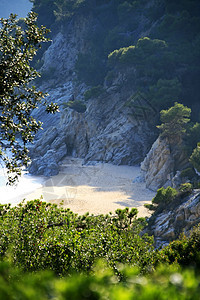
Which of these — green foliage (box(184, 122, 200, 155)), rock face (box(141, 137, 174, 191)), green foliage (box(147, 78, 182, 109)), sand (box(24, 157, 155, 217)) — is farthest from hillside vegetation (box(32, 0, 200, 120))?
sand (box(24, 157, 155, 217))

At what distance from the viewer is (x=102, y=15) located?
211ft

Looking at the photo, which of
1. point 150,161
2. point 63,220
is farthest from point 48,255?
point 150,161

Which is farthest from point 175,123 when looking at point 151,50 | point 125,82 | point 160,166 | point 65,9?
point 65,9

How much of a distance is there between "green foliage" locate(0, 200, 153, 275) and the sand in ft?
45.5

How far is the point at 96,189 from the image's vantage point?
3181 centimetres

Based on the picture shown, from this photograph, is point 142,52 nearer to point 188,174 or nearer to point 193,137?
point 193,137

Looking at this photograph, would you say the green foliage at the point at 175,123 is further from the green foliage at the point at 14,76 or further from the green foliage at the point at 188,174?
the green foliage at the point at 14,76

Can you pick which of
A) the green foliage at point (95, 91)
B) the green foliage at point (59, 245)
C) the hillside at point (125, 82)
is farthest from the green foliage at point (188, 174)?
the green foliage at point (95, 91)

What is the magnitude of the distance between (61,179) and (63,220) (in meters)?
28.2

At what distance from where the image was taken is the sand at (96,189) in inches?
1014

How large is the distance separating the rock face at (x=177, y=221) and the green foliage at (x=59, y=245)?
20.1 ft

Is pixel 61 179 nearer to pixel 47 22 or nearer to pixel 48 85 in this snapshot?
pixel 48 85

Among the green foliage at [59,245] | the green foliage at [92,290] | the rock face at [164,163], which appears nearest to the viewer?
the green foliage at [92,290]

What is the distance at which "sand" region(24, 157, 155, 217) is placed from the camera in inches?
1014
